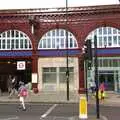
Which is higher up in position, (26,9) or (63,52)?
(26,9)

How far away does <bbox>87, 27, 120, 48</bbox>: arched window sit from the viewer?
49.3 metres

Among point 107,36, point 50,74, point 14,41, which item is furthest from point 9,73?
point 107,36

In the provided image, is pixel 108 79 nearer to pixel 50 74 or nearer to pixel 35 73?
pixel 50 74

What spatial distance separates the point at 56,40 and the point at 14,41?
14.9 feet

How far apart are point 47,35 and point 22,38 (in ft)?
8.88

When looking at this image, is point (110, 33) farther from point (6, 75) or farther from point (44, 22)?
point (6, 75)

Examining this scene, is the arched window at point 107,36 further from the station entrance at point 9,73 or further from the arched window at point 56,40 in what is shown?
the station entrance at point 9,73

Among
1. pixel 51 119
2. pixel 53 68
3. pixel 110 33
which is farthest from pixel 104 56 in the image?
pixel 51 119

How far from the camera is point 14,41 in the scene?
51344 mm

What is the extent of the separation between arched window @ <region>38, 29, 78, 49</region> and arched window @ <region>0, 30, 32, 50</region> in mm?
1534

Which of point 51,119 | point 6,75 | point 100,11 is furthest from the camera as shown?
point 6,75

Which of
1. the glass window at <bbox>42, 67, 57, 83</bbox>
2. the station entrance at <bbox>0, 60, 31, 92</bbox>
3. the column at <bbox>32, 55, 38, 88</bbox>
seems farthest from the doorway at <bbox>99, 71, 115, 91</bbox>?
the station entrance at <bbox>0, 60, 31, 92</bbox>

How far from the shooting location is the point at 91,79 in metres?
50.5

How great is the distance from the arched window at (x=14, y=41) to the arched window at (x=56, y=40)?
60.4 inches
